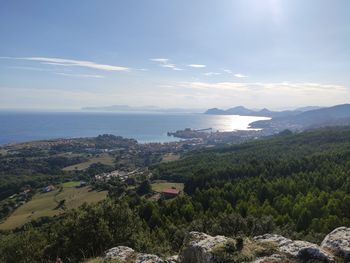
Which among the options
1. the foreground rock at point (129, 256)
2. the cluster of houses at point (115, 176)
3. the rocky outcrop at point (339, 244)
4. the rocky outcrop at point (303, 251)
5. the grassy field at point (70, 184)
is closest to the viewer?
the rocky outcrop at point (303, 251)

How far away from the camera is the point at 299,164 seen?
65.5 meters

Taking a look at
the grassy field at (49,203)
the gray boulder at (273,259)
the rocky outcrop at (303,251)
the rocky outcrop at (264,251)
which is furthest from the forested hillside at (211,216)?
the grassy field at (49,203)

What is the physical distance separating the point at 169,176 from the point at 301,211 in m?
59.6

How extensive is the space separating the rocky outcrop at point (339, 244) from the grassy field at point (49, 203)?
6436cm

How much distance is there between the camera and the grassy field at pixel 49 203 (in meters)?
69.0

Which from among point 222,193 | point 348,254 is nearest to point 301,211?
point 222,193

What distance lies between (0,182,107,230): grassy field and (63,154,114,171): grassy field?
43384mm

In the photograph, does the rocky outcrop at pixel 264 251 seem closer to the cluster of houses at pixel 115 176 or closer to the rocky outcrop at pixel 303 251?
the rocky outcrop at pixel 303 251

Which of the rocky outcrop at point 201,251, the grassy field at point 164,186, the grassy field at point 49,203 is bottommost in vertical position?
the grassy field at point 49,203

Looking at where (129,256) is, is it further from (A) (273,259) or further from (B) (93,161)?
(B) (93,161)

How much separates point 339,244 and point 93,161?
15052 centimetres

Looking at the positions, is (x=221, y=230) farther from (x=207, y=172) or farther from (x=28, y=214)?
(x=28, y=214)

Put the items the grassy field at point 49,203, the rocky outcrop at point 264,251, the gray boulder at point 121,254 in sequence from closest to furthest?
Result: the rocky outcrop at point 264,251
the gray boulder at point 121,254
the grassy field at point 49,203

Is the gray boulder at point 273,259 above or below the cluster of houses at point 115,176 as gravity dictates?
above
